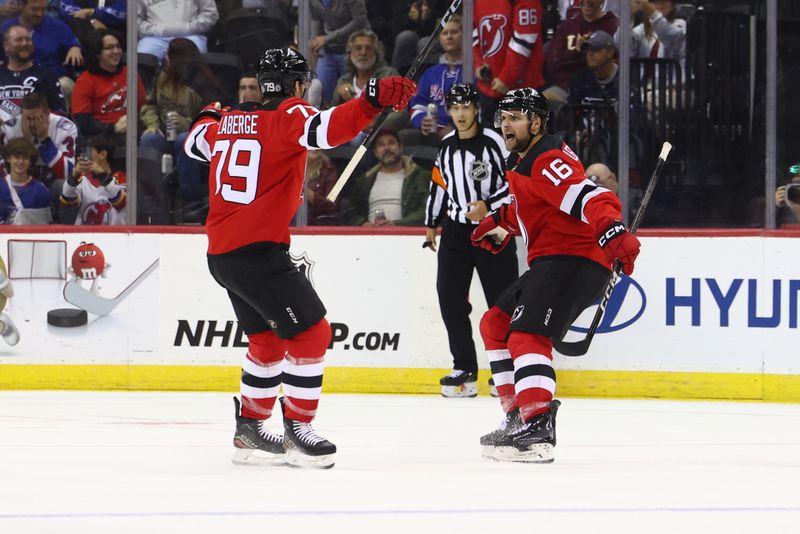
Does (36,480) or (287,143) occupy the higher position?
(287,143)

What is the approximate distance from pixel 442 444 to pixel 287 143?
1329 millimetres

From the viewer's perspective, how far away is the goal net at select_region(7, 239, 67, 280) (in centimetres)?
695

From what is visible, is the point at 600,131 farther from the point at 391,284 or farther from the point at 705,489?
the point at 705,489

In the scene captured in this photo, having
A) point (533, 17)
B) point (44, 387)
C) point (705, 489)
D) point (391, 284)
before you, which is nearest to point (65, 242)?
point (44, 387)

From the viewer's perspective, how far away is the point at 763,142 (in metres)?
7.04

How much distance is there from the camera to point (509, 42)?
23.8ft

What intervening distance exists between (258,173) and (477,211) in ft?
7.57

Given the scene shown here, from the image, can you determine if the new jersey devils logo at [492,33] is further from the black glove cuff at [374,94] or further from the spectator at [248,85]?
the black glove cuff at [374,94]

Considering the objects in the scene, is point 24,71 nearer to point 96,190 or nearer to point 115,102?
point 115,102

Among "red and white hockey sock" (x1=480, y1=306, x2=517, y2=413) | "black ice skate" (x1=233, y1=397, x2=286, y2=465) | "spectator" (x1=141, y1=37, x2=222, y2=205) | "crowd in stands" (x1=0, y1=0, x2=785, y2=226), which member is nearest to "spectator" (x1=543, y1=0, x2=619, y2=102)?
"crowd in stands" (x1=0, y1=0, x2=785, y2=226)

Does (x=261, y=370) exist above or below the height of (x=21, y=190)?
below

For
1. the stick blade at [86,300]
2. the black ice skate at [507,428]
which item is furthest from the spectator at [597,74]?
the black ice skate at [507,428]

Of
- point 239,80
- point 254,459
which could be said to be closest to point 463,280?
point 239,80

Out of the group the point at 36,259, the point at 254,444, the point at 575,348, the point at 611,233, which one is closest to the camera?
the point at 611,233
